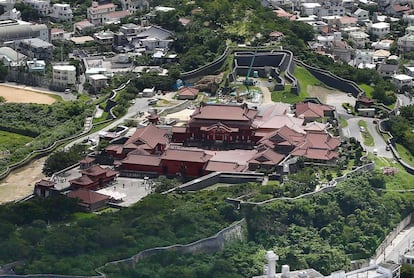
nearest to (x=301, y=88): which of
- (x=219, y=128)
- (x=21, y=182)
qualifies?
(x=219, y=128)

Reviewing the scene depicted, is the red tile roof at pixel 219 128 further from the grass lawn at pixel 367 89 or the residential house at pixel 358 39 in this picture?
the residential house at pixel 358 39

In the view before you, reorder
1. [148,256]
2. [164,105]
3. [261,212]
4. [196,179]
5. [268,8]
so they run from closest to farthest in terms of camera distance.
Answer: [148,256]
[261,212]
[196,179]
[164,105]
[268,8]

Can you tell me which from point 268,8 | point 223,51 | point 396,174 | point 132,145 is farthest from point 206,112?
point 268,8

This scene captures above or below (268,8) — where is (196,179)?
above

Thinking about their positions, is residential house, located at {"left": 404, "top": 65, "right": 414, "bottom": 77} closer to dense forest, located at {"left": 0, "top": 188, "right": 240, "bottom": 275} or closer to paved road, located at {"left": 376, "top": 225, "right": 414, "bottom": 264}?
paved road, located at {"left": 376, "top": 225, "right": 414, "bottom": 264}

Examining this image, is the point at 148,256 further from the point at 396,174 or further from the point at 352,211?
the point at 396,174

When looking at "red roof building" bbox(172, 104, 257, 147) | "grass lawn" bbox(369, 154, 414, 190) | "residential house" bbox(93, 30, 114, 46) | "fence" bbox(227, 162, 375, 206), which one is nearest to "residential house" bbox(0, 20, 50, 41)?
"residential house" bbox(93, 30, 114, 46)

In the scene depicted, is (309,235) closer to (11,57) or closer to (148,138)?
(148,138)
